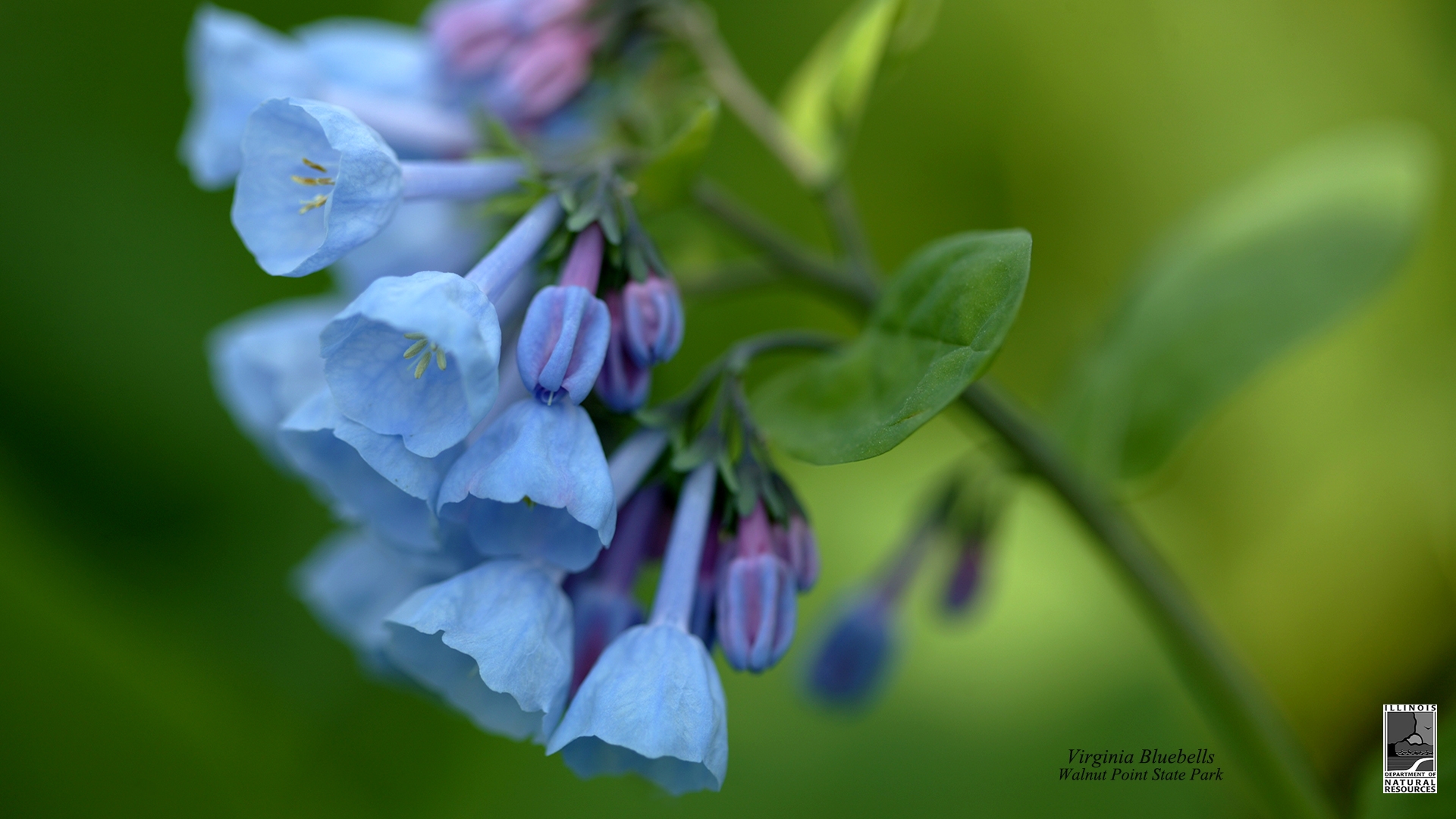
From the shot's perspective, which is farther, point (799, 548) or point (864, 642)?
point (864, 642)

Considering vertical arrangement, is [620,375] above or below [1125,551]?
below

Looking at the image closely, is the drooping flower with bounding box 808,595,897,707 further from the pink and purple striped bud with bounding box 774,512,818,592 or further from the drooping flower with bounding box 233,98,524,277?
the drooping flower with bounding box 233,98,524,277

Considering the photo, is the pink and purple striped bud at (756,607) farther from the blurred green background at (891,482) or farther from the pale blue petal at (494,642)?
the blurred green background at (891,482)

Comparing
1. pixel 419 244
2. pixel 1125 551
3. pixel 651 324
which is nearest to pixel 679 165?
pixel 651 324

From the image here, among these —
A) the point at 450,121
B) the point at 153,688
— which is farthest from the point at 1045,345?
the point at 153,688

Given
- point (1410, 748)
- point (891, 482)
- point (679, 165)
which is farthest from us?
point (891, 482)

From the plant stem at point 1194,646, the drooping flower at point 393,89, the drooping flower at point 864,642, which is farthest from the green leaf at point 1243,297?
the drooping flower at point 393,89

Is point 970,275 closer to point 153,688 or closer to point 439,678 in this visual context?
point 439,678

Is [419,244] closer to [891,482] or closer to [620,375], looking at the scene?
[620,375]
